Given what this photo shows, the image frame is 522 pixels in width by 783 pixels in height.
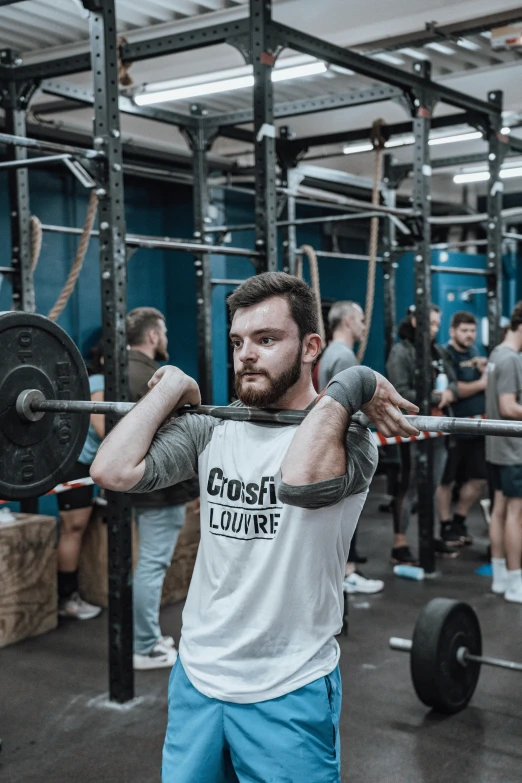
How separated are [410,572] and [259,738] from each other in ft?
11.7

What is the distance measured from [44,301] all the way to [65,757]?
4422 millimetres

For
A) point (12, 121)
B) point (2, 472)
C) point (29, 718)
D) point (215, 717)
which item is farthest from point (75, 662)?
point (12, 121)

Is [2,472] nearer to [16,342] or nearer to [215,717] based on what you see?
[16,342]

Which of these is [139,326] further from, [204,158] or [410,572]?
[204,158]

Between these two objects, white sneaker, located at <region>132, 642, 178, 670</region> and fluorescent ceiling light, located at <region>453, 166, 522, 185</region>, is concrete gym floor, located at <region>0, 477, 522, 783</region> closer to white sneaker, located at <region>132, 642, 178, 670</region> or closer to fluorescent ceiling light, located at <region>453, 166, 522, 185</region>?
white sneaker, located at <region>132, 642, 178, 670</region>

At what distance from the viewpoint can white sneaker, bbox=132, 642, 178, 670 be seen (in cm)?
361

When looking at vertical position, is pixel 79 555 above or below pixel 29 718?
above

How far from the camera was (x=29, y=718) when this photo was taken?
320 centimetres

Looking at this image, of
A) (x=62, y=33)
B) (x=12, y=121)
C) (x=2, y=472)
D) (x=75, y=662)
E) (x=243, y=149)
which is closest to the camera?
(x=2, y=472)

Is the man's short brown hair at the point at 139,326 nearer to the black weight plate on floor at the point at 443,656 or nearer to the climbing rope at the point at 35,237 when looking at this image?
the climbing rope at the point at 35,237

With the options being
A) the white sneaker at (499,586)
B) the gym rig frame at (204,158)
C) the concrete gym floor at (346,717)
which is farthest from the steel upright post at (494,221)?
the concrete gym floor at (346,717)

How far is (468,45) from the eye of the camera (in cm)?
565

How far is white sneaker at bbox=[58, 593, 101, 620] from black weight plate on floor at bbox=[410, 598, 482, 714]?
185 cm

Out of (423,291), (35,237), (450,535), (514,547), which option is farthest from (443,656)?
(35,237)
